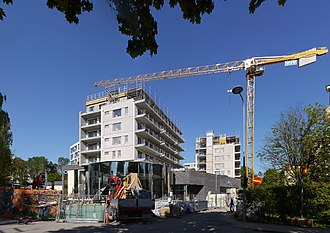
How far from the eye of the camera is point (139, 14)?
18.3ft

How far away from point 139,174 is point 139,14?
41.7 metres

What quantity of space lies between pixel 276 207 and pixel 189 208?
14.0 meters

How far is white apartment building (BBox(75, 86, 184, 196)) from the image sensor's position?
4588 centimetres

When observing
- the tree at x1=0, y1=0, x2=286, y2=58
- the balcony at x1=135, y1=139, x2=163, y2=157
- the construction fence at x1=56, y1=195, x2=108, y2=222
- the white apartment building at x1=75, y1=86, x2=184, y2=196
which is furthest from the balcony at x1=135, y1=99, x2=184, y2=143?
the tree at x1=0, y1=0, x2=286, y2=58

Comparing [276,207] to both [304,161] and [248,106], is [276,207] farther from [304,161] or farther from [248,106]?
[248,106]

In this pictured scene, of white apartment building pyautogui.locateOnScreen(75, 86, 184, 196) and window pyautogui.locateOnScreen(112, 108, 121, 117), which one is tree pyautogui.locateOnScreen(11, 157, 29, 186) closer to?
white apartment building pyautogui.locateOnScreen(75, 86, 184, 196)

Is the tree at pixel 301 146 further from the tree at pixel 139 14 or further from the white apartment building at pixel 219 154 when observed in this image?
the white apartment building at pixel 219 154

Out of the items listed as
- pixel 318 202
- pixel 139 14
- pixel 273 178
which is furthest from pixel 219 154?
pixel 139 14

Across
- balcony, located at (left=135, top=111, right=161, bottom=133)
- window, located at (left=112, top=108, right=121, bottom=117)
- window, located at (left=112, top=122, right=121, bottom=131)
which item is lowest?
window, located at (left=112, top=122, right=121, bottom=131)

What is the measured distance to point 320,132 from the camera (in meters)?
19.2

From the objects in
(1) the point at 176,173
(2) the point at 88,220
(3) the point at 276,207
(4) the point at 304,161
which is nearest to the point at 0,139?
(2) the point at 88,220

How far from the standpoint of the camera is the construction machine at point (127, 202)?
20.3 meters

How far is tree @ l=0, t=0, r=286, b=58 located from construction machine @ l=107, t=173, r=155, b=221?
15936 mm

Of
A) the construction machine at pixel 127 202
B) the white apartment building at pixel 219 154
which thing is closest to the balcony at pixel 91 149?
the construction machine at pixel 127 202
